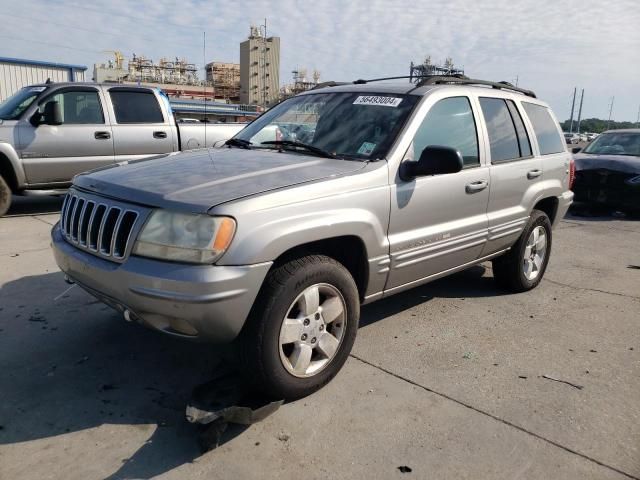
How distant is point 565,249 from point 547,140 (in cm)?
250

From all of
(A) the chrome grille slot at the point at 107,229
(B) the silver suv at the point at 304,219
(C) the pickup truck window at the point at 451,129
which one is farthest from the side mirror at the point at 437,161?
(A) the chrome grille slot at the point at 107,229

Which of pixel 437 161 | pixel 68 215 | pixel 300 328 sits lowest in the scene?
pixel 300 328

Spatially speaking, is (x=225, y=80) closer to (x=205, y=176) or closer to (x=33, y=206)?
(x=33, y=206)

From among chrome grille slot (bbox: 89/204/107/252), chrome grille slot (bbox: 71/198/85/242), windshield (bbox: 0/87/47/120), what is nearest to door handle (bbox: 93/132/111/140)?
windshield (bbox: 0/87/47/120)

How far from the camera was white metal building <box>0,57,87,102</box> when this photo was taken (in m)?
16.4

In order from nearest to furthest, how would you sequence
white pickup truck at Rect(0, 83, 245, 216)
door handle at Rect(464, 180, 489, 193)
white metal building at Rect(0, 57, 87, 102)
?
door handle at Rect(464, 180, 489, 193), white pickup truck at Rect(0, 83, 245, 216), white metal building at Rect(0, 57, 87, 102)

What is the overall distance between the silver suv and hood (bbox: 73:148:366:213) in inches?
0.5

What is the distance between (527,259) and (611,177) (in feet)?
19.4

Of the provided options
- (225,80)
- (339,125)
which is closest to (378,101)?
(339,125)

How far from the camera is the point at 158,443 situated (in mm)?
2578

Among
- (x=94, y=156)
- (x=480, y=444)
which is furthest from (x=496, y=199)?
(x=94, y=156)

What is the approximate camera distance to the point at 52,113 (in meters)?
7.61

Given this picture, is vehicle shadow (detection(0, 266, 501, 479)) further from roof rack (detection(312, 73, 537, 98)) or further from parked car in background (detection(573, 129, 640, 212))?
parked car in background (detection(573, 129, 640, 212))

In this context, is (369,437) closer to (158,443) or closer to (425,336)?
(158,443)
